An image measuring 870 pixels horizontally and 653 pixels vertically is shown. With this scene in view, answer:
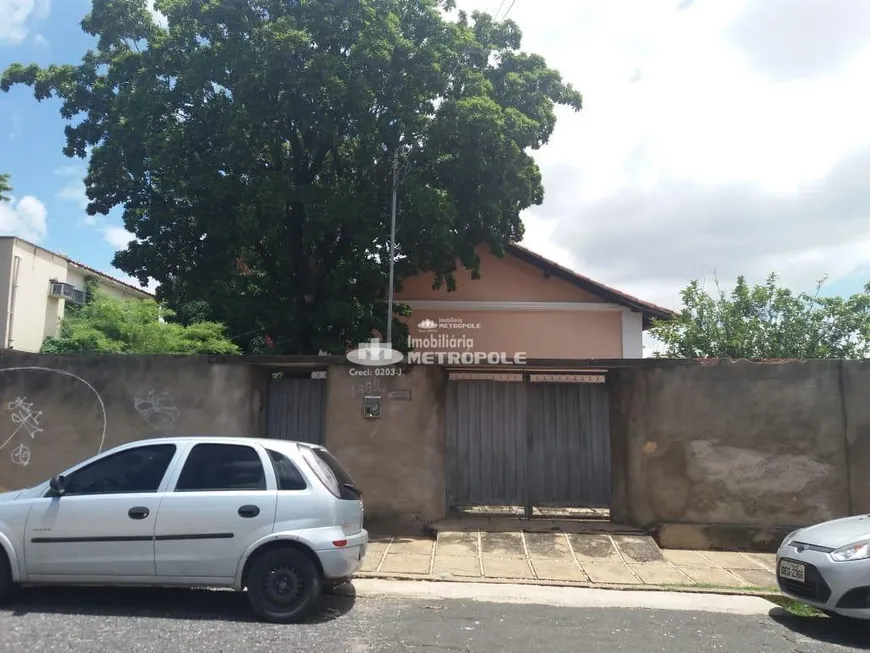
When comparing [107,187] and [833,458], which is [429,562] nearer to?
[833,458]

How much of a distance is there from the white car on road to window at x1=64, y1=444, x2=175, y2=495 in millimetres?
5627

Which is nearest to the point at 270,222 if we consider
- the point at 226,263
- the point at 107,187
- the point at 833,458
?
the point at 226,263

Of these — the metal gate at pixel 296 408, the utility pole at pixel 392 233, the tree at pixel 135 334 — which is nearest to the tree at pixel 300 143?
the utility pole at pixel 392 233

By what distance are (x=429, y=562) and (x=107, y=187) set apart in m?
11.2

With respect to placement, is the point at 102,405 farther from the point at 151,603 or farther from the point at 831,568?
the point at 831,568

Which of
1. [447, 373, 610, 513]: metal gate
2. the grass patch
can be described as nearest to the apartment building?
[447, 373, 610, 513]: metal gate

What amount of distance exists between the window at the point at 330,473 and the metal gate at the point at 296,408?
11.3 ft

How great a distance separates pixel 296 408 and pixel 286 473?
159 inches

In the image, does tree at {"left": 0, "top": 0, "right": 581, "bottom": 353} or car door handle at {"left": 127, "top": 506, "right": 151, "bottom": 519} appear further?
tree at {"left": 0, "top": 0, "right": 581, "bottom": 353}

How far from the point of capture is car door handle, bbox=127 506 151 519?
5.40 m

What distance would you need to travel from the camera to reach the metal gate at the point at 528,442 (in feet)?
31.2

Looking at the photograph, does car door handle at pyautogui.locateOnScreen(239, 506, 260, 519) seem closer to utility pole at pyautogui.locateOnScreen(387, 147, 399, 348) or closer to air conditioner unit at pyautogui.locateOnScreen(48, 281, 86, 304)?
utility pole at pyautogui.locateOnScreen(387, 147, 399, 348)

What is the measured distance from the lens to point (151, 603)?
18.7 ft

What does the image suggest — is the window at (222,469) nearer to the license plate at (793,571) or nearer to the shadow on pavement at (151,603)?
the shadow on pavement at (151,603)
